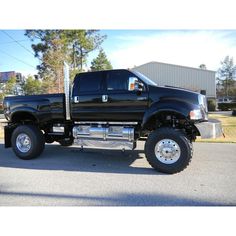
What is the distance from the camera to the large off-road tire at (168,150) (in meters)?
5.78

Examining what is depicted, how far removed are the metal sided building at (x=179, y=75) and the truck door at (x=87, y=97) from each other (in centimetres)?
3206

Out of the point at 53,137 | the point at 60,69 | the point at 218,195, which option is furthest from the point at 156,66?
the point at 218,195

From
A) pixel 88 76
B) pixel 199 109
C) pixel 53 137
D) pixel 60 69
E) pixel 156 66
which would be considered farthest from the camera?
pixel 156 66

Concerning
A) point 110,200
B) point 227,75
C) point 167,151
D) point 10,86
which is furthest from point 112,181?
point 227,75

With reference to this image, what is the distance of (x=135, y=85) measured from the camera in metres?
6.38

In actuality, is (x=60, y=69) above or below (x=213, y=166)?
above

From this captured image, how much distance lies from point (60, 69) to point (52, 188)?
65.2 ft

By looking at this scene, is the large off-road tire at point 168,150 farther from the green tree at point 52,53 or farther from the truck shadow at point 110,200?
the green tree at point 52,53

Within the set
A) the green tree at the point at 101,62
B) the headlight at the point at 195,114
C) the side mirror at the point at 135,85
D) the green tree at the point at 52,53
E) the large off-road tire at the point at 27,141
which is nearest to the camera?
the headlight at the point at 195,114

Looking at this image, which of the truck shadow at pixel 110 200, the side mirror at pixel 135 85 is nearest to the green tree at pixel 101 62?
the side mirror at pixel 135 85

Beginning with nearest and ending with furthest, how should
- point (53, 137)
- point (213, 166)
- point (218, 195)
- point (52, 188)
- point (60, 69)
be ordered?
1. point (218, 195)
2. point (52, 188)
3. point (213, 166)
4. point (53, 137)
5. point (60, 69)

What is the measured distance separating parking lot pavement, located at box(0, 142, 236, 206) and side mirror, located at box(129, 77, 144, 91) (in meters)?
1.77

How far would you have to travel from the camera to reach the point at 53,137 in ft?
25.4
